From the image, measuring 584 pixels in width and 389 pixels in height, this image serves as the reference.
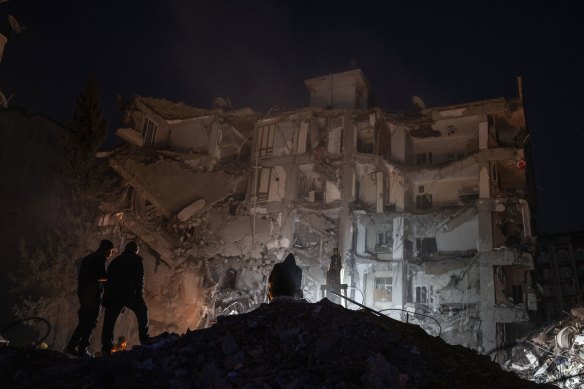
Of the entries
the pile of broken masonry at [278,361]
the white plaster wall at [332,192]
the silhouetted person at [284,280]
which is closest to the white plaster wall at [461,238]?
the white plaster wall at [332,192]

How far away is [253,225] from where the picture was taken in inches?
1411

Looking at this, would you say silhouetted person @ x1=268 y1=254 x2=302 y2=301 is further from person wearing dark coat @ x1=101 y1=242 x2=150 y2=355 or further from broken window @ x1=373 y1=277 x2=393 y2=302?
broken window @ x1=373 y1=277 x2=393 y2=302

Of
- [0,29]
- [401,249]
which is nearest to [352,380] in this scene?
[0,29]

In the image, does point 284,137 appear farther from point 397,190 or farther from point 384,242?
point 384,242

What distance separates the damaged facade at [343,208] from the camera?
105 ft

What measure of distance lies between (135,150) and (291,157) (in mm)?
12170

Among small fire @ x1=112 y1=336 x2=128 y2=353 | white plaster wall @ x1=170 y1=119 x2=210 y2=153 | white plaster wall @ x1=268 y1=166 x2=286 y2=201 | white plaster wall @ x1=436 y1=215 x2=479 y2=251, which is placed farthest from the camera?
white plaster wall @ x1=170 y1=119 x2=210 y2=153

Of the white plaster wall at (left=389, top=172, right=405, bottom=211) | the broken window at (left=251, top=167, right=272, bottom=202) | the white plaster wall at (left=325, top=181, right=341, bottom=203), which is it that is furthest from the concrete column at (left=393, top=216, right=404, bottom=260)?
the broken window at (left=251, top=167, right=272, bottom=202)

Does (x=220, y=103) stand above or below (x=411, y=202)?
above

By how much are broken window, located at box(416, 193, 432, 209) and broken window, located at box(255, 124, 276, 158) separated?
11.6 m

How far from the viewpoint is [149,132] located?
40.7 metres

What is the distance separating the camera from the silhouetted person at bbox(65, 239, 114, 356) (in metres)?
10.1

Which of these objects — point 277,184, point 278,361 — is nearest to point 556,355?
point 278,361

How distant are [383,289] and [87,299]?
2563cm
